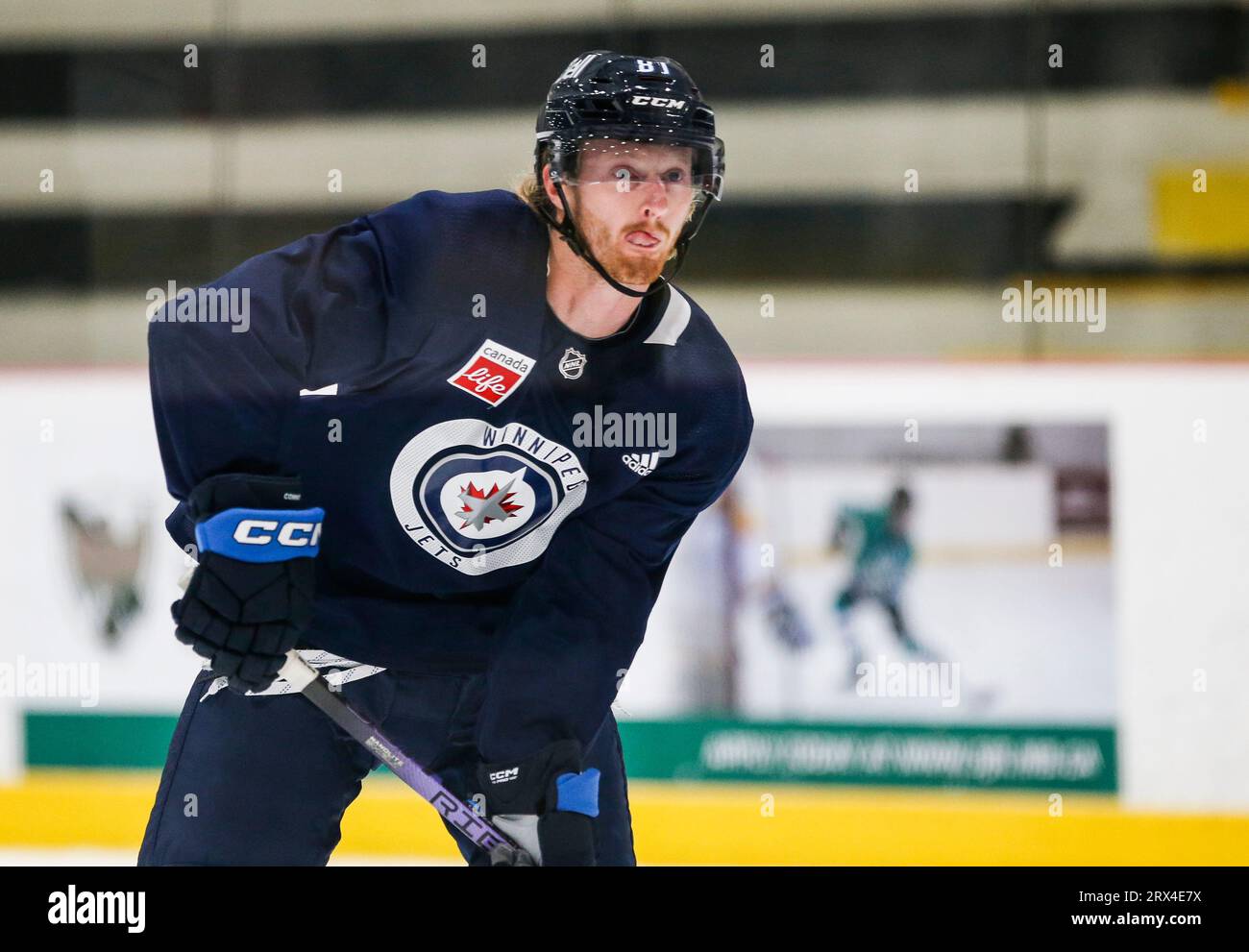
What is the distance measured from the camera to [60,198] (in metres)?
3.15

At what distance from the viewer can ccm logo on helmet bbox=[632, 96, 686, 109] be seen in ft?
6.76

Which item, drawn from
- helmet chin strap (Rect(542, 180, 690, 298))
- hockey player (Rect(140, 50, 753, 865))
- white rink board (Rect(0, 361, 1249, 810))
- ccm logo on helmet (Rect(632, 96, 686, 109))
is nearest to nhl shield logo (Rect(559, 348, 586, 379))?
hockey player (Rect(140, 50, 753, 865))

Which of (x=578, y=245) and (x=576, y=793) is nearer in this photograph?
(x=578, y=245)

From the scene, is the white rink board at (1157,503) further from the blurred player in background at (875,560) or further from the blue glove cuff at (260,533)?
the blue glove cuff at (260,533)

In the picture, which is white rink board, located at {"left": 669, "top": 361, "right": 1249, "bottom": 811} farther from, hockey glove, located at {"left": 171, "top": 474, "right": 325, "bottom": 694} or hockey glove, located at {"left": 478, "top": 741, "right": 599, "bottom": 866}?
hockey glove, located at {"left": 171, "top": 474, "right": 325, "bottom": 694}

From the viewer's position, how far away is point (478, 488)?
2064 millimetres

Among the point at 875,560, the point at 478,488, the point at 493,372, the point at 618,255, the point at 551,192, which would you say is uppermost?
the point at 551,192

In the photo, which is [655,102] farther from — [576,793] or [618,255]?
[576,793]

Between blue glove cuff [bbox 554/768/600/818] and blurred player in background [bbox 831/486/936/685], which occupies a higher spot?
blurred player in background [bbox 831/486/936/685]

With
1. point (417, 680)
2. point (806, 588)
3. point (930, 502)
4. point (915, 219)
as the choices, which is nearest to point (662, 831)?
point (806, 588)

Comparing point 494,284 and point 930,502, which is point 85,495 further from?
point 930,502

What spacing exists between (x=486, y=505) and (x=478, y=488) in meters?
0.03

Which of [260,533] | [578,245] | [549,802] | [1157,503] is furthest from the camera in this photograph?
[1157,503]

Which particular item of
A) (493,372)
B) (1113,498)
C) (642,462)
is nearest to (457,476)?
(493,372)
